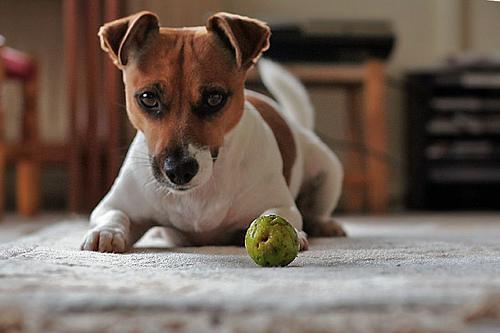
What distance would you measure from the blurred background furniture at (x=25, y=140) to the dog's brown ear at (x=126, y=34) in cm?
154

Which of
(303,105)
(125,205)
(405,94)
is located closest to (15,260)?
(125,205)

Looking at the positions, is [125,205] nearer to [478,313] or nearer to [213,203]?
[213,203]

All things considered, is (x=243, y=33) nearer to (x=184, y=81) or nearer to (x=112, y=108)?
(x=184, y=81)

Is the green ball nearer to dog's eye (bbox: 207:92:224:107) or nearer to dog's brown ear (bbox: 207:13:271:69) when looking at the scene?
dog's eye (bbox: 207:92:224:107)

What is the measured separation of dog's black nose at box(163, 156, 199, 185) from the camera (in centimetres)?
130

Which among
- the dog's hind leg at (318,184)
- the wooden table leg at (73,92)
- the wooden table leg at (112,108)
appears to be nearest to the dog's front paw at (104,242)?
the dog's hind leg at (318,184)

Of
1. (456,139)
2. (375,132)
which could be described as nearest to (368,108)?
(375,132)

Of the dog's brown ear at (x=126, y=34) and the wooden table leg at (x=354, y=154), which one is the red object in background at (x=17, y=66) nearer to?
the wooden table leg at (x=354, y=154)

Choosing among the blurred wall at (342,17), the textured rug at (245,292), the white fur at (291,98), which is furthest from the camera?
the blurred wall at (342,17)

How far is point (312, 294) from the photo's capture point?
85 cm

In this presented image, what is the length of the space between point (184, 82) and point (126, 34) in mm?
157

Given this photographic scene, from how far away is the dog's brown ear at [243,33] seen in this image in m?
1.47

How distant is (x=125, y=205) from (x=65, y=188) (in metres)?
2.33

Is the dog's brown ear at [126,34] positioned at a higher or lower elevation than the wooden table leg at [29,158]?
higher
